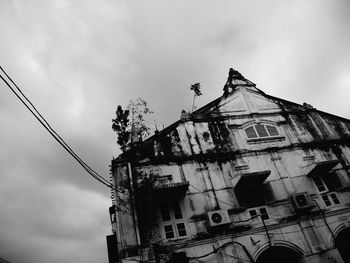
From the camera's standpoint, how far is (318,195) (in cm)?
1213

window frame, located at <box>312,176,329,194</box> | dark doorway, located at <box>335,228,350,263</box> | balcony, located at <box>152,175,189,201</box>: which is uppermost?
balcony, located at <box>152,175,189,201</box>

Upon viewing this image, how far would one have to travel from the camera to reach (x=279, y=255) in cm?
1136

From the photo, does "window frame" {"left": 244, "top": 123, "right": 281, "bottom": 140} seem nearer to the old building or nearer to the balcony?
the old building

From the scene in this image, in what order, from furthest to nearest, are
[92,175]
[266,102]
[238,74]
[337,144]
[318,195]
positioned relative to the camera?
[238,74] → [266,102] → [337,144] → [318,195] → [92,175]

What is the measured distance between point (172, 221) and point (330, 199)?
27.4 feet

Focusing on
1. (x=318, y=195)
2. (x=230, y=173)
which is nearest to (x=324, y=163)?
(x=318, y=195)

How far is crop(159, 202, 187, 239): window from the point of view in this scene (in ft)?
33.7

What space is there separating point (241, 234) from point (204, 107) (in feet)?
25.6

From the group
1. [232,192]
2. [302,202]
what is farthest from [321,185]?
[232,192]

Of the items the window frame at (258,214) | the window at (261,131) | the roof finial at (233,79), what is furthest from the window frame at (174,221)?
the roof finial at (233,79)

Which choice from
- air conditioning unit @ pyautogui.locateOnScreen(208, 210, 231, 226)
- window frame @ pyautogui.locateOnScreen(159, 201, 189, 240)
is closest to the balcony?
window frame @ pyautogui.locateOnScreen(159, 201, 189, 240)

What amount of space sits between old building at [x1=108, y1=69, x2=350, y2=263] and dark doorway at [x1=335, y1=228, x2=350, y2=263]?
5 centimetres

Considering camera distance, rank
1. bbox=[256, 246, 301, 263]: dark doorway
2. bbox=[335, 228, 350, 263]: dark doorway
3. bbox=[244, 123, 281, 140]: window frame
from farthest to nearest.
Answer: bbox=[244, 123, 281, 140]: window frame → bbox=[335, 228, 350, 263]: dark doorway → bbox=[256, 246, 301, 263]: dark doorway

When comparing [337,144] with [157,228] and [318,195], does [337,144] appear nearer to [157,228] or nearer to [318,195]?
[318,195]
